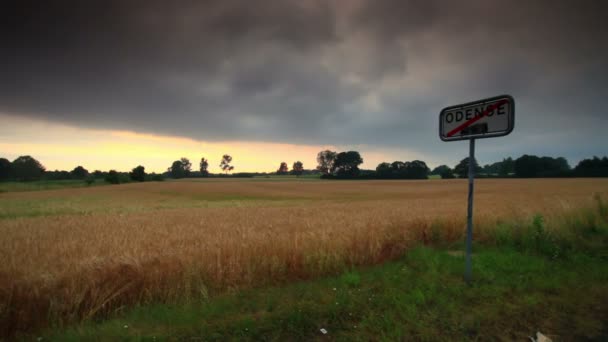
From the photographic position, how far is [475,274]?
4.62m

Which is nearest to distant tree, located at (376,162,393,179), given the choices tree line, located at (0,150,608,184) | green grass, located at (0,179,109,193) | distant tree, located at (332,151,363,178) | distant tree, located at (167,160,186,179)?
tree line, located at (0,150,608,184)

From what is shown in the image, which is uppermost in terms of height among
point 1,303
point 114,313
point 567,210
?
point 567,210

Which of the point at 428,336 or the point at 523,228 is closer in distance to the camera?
the point at 428,336

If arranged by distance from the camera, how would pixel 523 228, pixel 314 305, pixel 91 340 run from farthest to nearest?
1. pixel 523 228
2. pixel 314 305
3. pixel 91 340

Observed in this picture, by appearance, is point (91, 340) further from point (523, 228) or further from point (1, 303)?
point (523, 228)

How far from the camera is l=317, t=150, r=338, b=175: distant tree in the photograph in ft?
424

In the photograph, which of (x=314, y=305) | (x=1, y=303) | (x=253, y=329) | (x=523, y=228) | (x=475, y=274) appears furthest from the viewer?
(x=523, y=228)

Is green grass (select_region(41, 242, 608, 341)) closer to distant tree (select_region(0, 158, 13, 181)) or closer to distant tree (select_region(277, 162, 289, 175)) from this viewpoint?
distant tree (select_region(0, 158, 13, 181))

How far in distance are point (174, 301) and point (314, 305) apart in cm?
217

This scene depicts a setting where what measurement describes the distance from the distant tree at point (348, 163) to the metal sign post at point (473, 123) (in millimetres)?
106968

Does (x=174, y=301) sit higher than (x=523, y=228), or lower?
lower

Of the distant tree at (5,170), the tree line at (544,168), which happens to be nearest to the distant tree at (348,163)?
the tree line at (544,168)

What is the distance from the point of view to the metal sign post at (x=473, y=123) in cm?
393

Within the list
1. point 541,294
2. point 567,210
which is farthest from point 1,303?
point 567,210
